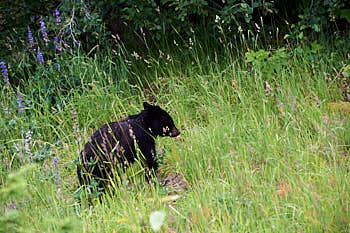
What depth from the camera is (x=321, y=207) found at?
11.5ft

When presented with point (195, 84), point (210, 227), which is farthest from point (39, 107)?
point (210, 227)

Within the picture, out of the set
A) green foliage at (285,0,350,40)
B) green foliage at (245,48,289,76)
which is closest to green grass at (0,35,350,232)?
green foliage at (245,48,289,76)

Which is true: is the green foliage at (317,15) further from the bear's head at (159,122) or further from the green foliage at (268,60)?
the bear's head at (159,122)

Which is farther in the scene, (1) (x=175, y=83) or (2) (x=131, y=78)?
(2) (x=131, y=78)

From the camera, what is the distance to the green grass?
369cm

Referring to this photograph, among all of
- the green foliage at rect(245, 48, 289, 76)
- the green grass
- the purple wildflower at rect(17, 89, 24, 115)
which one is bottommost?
the green grass

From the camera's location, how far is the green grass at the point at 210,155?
369 centimetres

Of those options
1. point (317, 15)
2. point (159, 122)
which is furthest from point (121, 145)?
point (317, 15)

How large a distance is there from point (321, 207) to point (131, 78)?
4.71m

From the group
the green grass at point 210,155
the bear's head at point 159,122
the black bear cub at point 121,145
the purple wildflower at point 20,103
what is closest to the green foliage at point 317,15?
the green grass at point 210,155

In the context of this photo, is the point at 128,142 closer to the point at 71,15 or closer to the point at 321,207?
the point at 321,207

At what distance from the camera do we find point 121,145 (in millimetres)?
4852

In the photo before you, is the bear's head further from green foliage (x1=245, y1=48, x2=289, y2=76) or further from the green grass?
green foliage (x1=245, y1=48, x2=289, y2=76)

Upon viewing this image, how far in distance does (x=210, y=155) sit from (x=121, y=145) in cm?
89
